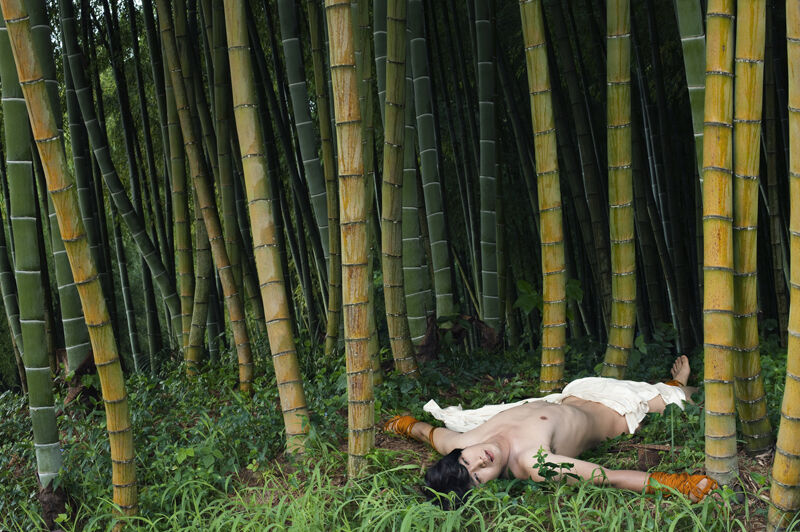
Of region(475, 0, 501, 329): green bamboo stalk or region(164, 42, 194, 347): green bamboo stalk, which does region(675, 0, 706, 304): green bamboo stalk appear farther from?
region(164, 42, 194, 347): green bamboo stalk

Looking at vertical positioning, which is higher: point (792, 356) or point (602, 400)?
point (792, 356)

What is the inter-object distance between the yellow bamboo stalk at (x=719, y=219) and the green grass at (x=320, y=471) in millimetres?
285

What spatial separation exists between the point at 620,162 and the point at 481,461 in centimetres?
113

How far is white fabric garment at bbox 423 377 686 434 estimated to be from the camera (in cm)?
266

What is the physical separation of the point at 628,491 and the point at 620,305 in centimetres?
81

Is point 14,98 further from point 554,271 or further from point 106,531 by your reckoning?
point 554,271

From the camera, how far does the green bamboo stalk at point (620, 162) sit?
2.44 m

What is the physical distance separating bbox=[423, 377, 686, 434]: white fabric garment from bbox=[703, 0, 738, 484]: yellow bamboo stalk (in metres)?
0.65

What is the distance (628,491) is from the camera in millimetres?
2078

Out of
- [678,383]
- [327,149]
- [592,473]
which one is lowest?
[678,383]

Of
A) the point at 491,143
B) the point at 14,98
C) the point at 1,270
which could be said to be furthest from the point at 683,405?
the point at 1,270

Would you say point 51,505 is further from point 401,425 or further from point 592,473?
point 592,473

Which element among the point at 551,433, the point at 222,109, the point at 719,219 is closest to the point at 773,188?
the point at 719,219

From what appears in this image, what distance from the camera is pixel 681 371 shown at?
10.0 feet
